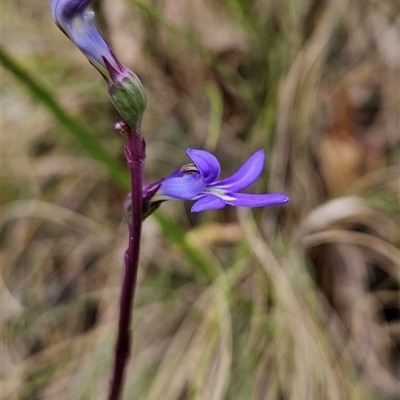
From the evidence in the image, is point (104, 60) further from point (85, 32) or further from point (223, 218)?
point (223, 218)

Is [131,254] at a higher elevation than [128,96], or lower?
lower

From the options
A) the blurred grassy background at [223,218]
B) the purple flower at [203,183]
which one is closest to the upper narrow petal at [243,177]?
the purple flower at [203,183]

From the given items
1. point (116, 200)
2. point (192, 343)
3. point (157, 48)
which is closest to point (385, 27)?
point (157, 48)

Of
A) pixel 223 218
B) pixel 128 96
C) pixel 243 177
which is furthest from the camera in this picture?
pixel 223 218

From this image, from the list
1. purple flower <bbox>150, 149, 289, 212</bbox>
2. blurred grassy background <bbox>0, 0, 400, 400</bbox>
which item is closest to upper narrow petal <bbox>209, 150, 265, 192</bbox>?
purple flower <bbox>150, 149, 289, 212</bbox>

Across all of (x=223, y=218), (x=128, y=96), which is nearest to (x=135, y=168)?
(x=128, y=96)

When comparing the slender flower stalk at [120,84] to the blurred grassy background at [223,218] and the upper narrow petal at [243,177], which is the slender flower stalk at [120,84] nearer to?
the upper narrow petal at [243,177]

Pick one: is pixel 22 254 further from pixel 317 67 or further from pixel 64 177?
pixel 317 67
